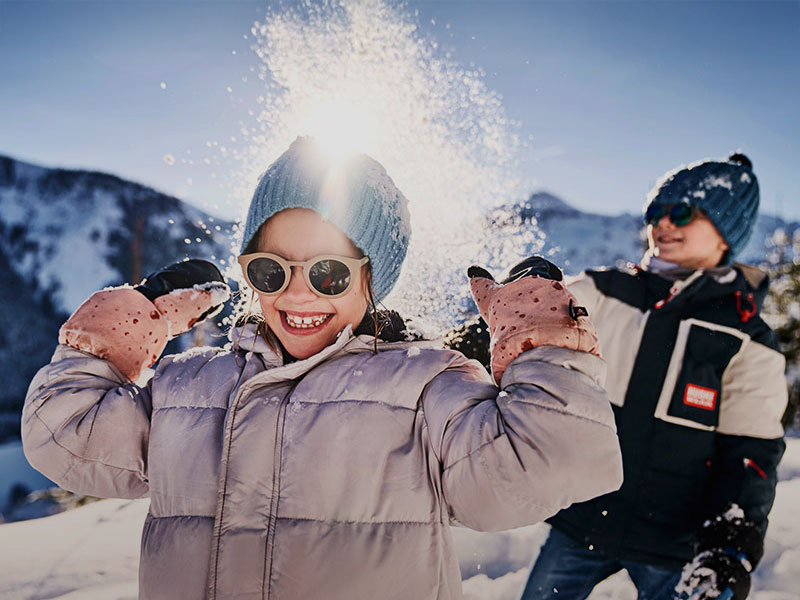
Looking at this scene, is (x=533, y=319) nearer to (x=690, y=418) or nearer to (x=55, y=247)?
(x=690, y=418)

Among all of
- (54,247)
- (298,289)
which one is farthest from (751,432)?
(54,247)

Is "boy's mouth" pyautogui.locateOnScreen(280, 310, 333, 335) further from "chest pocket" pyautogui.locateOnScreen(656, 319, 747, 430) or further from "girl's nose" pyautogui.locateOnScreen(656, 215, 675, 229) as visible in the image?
"girl's nose" pyautogui.locateOnScreen(656, 215, 675, 229)

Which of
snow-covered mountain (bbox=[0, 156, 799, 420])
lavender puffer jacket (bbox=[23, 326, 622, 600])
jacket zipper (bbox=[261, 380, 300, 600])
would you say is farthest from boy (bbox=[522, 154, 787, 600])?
snow-covered mountain (bbox=[0, 156, 799, 420])

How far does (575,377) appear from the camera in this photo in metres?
0.94

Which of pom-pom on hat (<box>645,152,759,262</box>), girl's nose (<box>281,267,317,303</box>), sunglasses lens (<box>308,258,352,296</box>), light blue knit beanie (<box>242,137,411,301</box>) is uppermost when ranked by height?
pom-pom on hat (<box>645,152,759,262</box>)

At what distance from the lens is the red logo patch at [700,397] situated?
6.42 ft

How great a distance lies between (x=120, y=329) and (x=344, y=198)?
27.6 inches

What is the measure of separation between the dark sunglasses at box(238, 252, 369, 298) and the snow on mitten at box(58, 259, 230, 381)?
37cm

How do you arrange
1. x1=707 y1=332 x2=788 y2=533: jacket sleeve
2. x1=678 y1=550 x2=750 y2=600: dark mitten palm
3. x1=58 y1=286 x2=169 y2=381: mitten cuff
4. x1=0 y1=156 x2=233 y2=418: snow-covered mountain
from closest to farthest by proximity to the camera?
x1=58 y1=286 x2=169 y2=381: mitten cuff, x1=678 y1=550 x2=750 y2=600: dark mitten palm, x1=707 y1=332 x2=788 y2=533: jacket sleeve, x1=0 y1=156 x2=233 y2=418: snow-covered mountain

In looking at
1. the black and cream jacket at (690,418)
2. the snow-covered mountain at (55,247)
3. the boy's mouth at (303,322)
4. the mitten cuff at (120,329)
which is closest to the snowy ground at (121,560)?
the black and cream jacket at (690,418)

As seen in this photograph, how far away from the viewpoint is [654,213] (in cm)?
225

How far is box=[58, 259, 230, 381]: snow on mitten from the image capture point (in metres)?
1.32

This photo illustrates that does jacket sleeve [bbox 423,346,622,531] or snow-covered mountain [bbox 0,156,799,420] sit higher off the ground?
jacket sleeve [bbox 423,346,622,531]

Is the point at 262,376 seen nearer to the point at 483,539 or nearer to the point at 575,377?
the point at 575,377
